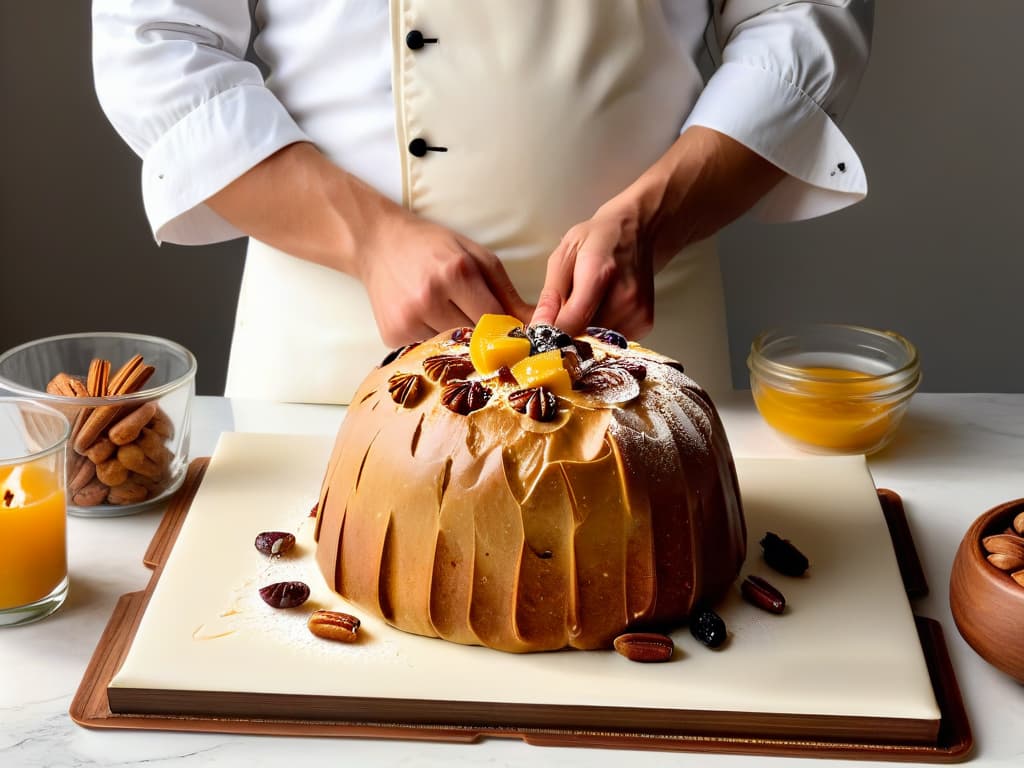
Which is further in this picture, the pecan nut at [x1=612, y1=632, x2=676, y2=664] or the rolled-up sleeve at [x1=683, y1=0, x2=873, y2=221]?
the rolled-up sleeve at [x1=683, y1=0, x2=873, y2=221]

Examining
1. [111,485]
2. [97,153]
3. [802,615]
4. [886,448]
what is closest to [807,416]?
[886,448]

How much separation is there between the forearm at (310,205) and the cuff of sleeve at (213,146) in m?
0.02

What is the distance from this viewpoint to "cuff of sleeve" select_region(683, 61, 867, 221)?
1620 mm

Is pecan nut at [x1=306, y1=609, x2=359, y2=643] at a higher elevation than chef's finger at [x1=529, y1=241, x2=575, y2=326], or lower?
lower

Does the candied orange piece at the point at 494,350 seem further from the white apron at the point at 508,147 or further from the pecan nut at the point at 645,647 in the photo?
the white apron at the point at 508,147

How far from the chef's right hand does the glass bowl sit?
240 millimetres

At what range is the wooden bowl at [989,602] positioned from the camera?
1.07 metres

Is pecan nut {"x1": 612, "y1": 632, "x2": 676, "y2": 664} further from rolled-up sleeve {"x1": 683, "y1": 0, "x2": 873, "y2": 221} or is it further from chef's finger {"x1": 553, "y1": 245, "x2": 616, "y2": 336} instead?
rolled-up sleeve {"x1": 683, "y1": 0, "x2": 873, "y2": 221}

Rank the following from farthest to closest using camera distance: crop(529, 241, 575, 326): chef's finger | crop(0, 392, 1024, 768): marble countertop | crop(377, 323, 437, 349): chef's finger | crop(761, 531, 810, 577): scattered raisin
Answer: crop(377, 323, 437, 349): chef's finger, crop(529, 241, 575, 326): chef's finger, crop(761, 531, 810, 577): scattered raisin, crop(0, 392, 1024, 768): marble countertop

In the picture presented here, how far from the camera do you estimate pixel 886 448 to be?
1.59 meters

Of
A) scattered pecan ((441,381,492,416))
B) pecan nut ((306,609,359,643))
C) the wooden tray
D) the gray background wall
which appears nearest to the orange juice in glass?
the wooden tray

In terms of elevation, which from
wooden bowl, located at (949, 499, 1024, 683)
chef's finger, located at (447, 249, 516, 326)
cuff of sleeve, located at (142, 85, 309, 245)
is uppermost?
cuff of sleeve, located at (142, 85, 309, 245)

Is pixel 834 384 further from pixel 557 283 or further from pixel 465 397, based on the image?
pixel 465 397

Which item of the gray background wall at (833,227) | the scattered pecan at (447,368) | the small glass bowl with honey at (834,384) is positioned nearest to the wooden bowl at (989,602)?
the small glass bowl with honey at (834,384)
